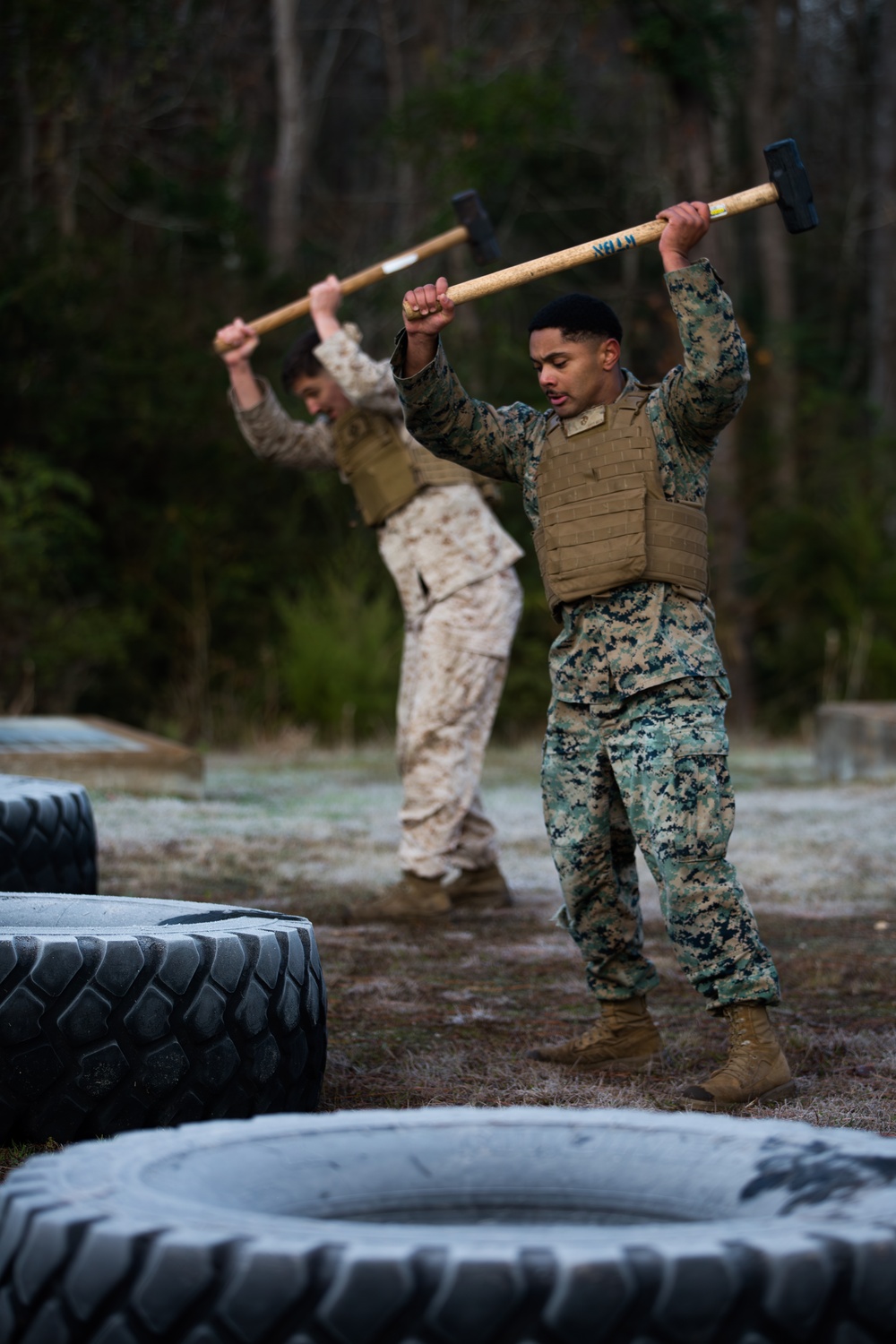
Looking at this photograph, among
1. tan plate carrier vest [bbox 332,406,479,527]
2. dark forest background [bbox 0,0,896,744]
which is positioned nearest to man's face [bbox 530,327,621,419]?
tan plate carrier vest [bbox 332,406,479,527]

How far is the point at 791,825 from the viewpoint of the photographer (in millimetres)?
7824

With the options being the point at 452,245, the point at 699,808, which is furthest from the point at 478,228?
the point at 699,808

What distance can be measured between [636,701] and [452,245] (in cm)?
271

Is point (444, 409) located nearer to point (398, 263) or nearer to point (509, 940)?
point (398, 263)

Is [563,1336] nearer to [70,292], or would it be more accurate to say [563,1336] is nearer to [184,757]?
[184,757]

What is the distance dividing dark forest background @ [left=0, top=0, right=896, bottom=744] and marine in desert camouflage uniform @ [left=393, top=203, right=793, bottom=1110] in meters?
8.22

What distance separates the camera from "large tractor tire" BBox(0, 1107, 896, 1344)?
1.27 meters

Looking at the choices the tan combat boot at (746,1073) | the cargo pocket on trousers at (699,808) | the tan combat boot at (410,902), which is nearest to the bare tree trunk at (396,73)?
the tan combat boot at (410,902)

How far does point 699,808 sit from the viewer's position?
10.4 feet

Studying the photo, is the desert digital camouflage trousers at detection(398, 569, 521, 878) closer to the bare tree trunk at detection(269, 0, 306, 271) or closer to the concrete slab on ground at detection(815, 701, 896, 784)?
the concrete slab on ground at detection(815, 701, 896, 784)

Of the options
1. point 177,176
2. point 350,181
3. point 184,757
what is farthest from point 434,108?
point 350,181

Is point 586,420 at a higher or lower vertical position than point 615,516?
higher

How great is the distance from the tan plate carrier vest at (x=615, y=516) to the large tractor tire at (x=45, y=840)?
1695 mm

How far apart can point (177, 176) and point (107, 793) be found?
1015cm
